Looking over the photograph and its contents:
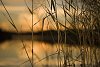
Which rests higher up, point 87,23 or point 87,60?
point 87,23

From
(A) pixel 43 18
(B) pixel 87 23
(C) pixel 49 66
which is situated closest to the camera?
(A) pixel 43 18

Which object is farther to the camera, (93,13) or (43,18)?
(93,13)

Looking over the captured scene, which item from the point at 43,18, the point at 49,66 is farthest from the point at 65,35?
the point at 49,66

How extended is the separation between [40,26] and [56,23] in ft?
0.48

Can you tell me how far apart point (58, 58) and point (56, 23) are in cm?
26

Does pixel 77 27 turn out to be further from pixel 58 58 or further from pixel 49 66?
pixel 49 66

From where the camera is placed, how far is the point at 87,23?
259cm

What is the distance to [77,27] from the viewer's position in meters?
2.54

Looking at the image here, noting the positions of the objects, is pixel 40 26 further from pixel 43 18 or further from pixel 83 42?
pixel 83 42

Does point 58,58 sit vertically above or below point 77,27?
below

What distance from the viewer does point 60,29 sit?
2.54m

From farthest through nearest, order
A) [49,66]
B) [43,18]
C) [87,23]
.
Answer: [49,66]
[87,23]
[43,18]

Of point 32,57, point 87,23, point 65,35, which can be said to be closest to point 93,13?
point 87,23

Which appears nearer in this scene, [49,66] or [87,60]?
[87,60]
